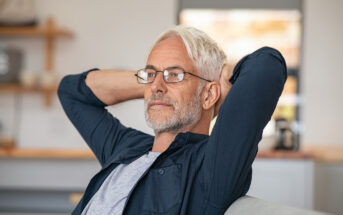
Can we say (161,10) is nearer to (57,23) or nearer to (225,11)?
(225,11)

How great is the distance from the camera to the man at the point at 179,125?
109 centimetres

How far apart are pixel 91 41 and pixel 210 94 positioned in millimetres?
3233

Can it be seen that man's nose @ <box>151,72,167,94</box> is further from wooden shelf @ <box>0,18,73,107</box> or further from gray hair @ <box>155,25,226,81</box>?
wooden shelf @ <box>0,18,73,107</box>

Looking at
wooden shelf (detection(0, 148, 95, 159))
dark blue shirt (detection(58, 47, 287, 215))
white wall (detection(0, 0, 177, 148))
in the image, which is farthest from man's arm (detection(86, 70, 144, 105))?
white wall (detection(0, 0, 177, 148))

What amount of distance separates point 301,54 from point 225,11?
28.9 inches

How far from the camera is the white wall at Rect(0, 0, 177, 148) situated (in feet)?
14.8

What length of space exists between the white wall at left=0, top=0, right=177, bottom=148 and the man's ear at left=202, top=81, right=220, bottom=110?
10.1 feet

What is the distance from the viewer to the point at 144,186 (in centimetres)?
127

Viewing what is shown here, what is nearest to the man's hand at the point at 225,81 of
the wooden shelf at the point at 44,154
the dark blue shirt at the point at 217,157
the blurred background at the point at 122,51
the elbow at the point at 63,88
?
the dark blue shirt at the point at 217,157

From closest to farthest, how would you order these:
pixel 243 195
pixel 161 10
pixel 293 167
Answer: pixel 243 195, pixel 293 167, pixel 161 10

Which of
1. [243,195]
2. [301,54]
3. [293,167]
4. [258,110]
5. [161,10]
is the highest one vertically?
[161,10]

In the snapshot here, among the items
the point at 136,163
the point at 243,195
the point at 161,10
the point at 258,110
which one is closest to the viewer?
the point at 258,110

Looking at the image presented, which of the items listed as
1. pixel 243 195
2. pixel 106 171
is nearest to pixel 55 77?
pixel 106 171

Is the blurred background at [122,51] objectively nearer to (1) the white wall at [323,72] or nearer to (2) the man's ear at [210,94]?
(1) the white wall at [323,72]
